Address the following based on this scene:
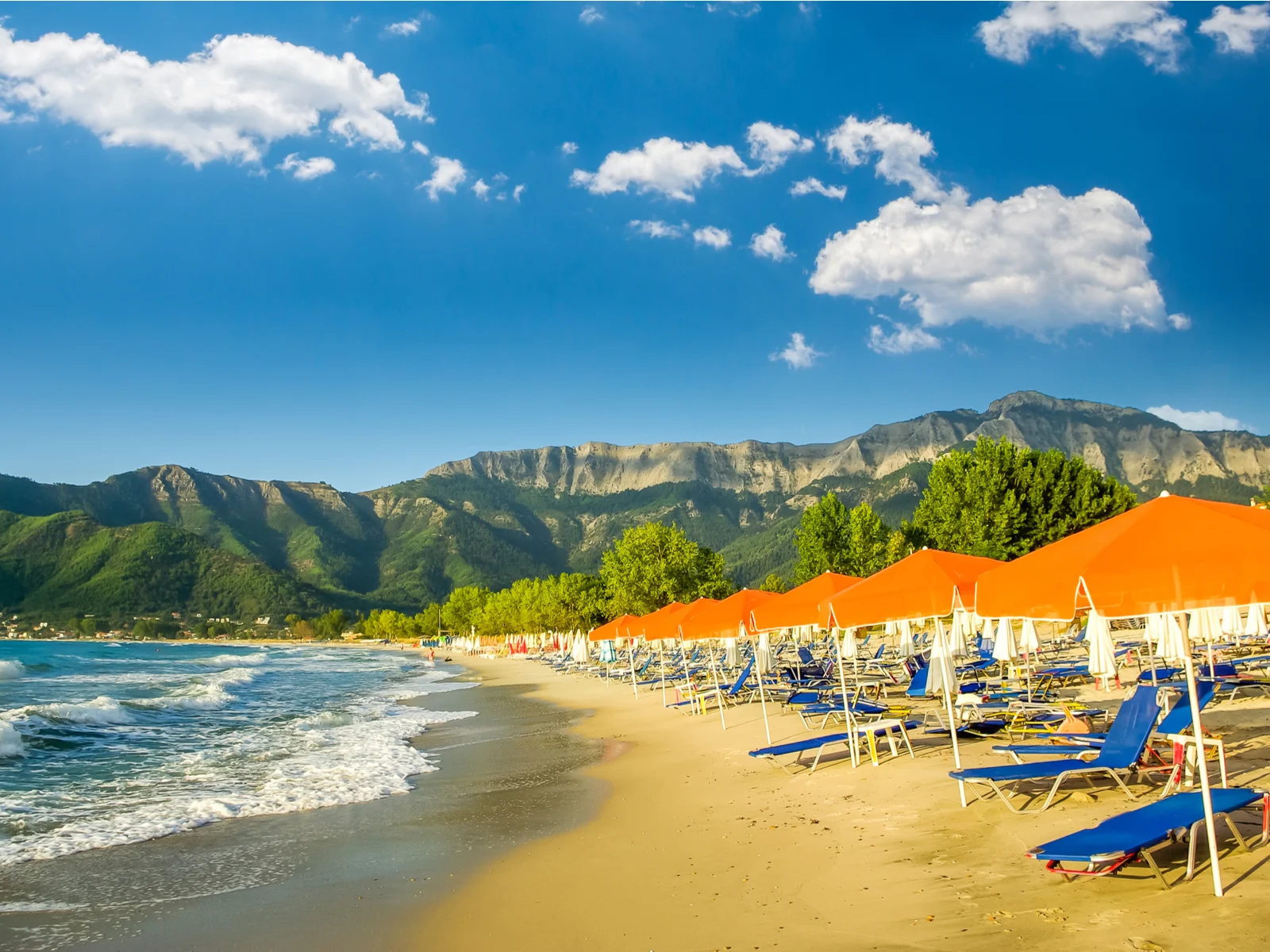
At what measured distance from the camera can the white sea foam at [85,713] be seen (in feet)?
72.1

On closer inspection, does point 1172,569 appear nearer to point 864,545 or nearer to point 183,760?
point 183,760

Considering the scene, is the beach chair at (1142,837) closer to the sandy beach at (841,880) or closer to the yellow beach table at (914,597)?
the sandy beach at (841,880)

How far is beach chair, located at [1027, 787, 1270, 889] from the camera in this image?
4.76 meters

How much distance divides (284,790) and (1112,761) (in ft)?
36.8

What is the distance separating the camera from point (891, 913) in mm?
5293

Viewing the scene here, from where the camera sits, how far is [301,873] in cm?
796

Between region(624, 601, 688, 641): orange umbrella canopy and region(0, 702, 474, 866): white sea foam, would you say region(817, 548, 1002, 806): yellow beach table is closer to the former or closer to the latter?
region(624, 601, 688, 641): orange umbrella canopy

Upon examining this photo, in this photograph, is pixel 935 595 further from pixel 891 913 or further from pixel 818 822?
pixel 891 913

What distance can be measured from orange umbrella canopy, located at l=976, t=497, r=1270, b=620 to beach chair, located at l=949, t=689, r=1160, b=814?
2215mm

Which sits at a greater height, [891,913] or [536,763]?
[891,913]

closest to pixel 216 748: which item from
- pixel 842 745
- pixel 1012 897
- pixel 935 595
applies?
pixel 842 745

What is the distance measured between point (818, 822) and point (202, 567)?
7470 inches

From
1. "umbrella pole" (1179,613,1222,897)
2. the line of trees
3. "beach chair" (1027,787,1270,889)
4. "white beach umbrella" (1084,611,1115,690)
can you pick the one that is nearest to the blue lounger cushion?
"beach chair" (1027,787,1270,889)

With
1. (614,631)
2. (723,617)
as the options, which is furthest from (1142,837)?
(614,631)
